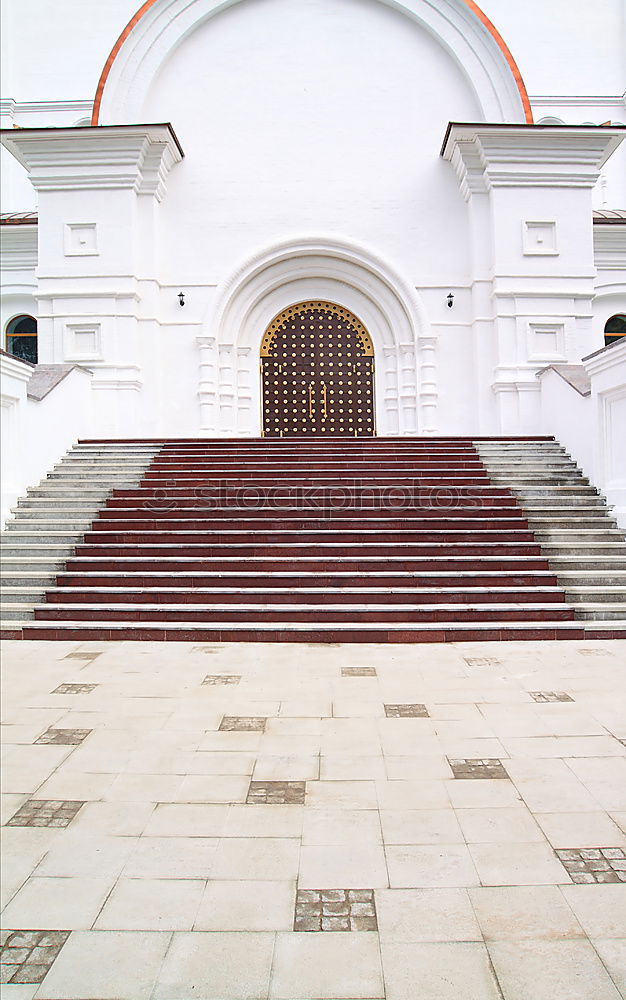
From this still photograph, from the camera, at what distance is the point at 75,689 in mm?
5191

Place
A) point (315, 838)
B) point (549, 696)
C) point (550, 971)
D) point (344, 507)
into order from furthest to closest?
point (344, 507)
point (549, 696)
point (315, 838)
point (550, 971)

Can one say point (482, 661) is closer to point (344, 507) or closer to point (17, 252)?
point (344, 507)

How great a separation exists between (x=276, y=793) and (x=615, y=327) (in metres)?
15.2

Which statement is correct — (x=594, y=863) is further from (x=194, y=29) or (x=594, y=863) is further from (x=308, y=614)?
(x=194, y=29)

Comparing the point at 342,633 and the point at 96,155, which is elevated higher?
the point at 96,155

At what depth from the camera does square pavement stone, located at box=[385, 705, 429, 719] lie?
14.9ft

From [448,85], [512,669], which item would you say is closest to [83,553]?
[512,669]

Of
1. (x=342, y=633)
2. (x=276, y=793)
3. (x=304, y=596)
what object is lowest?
→ (x=276, y=793)

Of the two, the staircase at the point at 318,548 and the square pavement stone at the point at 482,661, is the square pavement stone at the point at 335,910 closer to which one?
the square pavement stone at the point at 482,661

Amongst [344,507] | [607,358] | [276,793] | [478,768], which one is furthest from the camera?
[607,358]

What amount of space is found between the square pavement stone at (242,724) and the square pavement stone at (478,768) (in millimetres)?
1150

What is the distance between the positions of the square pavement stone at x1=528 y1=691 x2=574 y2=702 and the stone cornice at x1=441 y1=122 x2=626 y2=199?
11013 millimetres

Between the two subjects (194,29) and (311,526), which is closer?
(311,526)

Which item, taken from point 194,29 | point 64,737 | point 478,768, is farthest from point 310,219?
point 478,768
